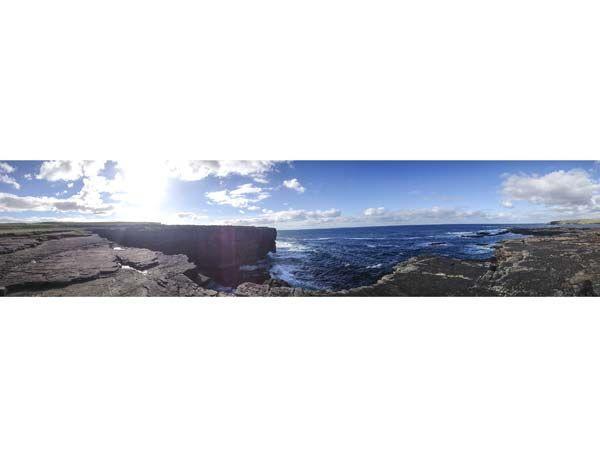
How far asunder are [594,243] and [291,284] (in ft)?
21.3

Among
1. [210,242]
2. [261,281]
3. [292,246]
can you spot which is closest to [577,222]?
[292,246]

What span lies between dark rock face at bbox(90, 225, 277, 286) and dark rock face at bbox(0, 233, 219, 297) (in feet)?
0.95

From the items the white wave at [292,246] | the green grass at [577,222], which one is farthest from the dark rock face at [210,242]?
the green grass at [577,222]

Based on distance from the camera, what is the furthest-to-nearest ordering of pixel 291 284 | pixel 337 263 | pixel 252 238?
pixel 252 238 < pixel 337 263 < pixel 291 284

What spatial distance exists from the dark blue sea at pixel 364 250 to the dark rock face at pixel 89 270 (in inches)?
87.6

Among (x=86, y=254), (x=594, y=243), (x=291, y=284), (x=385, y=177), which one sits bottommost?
(x=291, y=284)

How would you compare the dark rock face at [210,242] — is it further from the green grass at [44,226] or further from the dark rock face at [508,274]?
the dark rock face at [508,274]

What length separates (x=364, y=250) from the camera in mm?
7430

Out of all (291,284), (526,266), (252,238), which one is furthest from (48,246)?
(526,266)

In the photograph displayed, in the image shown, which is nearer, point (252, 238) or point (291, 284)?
point (291, 284)

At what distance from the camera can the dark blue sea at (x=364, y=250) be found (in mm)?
6348

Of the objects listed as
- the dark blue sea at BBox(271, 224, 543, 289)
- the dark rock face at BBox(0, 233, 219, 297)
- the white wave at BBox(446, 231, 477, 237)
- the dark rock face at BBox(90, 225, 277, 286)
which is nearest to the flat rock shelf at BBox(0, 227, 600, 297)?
the dark rock face at BBox(0, 233, 219, 297)

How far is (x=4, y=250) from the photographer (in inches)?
239

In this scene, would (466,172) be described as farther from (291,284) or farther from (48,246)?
(48,246)
